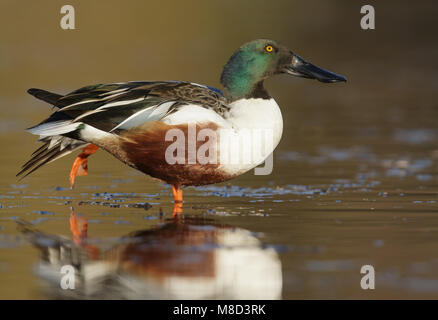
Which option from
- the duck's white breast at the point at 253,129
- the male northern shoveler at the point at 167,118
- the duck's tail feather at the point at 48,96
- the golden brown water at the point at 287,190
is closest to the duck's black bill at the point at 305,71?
the male northern shoveler at the point at 167,118

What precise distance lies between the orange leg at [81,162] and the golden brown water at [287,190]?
18cm

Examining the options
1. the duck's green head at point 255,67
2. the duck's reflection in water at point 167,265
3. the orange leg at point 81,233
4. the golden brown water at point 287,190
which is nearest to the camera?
the duck's reflection in water at point 167,265

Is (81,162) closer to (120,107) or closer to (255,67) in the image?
(120,107)

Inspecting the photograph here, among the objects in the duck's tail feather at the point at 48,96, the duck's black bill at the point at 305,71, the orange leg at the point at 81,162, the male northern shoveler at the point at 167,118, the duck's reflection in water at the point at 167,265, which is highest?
the duck's black bill at the point at 305,71

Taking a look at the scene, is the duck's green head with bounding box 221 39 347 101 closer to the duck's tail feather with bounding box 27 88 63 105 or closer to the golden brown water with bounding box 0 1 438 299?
the golden brown water with bounding box 0 1 438 299

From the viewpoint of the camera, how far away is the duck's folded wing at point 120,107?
22.1ft

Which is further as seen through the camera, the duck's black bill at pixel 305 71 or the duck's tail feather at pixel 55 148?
the duck's black bill at pixel 305 71

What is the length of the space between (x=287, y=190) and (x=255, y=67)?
116 cm

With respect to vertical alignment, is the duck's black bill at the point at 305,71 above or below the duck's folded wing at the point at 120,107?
above

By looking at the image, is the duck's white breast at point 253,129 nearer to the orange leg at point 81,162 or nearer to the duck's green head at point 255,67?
the duck's green head at point 255,67

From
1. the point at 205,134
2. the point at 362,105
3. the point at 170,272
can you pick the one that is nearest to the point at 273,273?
the point at 170,272

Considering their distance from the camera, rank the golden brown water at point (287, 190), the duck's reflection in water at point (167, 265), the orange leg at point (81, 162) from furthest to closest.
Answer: the orange leg at point (81, 162) → the golden brown water at point (287, 190) → the duck's reflection in water at point (167, 265)

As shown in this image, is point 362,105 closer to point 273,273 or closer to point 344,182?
point 344,182

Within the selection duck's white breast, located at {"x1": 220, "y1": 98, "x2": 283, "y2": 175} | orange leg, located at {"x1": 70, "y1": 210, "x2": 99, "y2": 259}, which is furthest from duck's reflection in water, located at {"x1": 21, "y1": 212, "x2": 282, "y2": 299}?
duck's white breast, located at {"x1": 220, "y1": 98, "x2": 283, "y2": 175}
